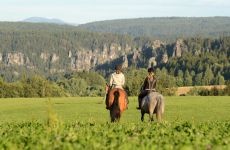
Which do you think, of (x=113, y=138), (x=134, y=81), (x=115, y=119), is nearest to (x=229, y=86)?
(x=134, y=81)

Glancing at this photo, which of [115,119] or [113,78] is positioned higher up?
[113,78]

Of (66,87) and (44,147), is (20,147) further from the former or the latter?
(66,87)

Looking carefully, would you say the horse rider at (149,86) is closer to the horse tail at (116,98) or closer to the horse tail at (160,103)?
the horse tail at (160,103)

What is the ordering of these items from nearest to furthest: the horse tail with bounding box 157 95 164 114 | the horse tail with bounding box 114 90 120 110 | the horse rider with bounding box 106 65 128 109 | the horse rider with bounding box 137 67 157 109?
the horse tail with bounding box 157 95 164 114 → the horse tail with bounding box 114 90 120 110 → the horse rider with bounding box 137 67 157 109 → the horse rider with bounding box 106 65 128 109

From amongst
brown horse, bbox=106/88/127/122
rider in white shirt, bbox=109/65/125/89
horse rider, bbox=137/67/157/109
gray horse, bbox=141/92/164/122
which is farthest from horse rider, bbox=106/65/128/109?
gray horse, bbox=141/92/164/122

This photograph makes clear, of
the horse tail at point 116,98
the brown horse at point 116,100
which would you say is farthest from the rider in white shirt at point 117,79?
the horse tail at point 116,98

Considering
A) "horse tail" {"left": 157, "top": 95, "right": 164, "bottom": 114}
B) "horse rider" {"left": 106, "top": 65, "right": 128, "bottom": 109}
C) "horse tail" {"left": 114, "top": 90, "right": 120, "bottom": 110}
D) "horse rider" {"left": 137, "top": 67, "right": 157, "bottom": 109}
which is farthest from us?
"horse rider" {"left": 106, "top": 65, "right": 128, "bottom": 109}

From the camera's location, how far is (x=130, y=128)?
678 inches

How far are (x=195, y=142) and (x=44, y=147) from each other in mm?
3456

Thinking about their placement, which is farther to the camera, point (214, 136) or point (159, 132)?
point (159, 132)

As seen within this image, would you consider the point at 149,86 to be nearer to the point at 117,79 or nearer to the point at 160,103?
the point at 160,103

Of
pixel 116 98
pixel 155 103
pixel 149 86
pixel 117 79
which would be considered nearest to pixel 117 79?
pixel 117 79

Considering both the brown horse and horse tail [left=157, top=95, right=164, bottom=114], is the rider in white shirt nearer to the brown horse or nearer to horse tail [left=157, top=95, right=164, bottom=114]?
the brown horse

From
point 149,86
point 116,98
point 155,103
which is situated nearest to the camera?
point 155,103
